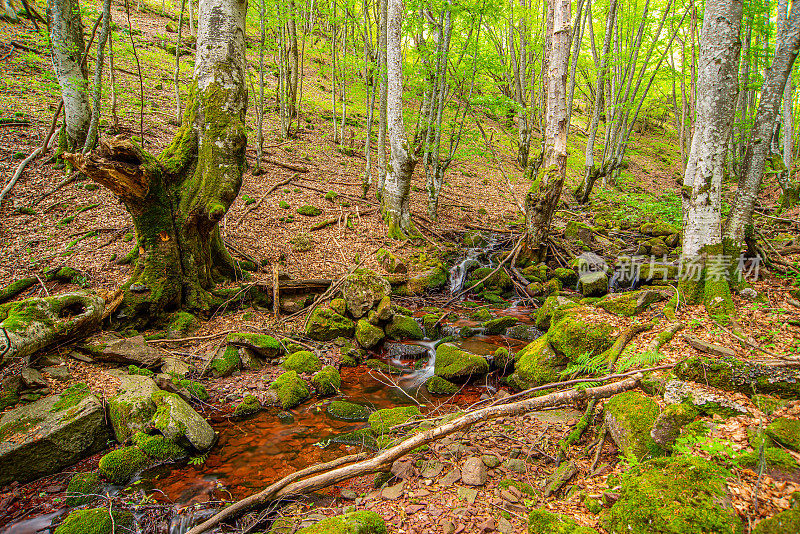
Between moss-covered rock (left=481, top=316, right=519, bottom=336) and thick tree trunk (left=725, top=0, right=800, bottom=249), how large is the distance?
3.58 meters

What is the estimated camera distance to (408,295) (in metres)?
8.98

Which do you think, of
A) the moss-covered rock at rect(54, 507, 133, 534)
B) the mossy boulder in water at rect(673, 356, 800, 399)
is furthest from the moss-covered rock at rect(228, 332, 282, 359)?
the mossy boulder in water at rect(673, 356, 800, 399)

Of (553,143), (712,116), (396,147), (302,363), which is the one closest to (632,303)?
(712,116)

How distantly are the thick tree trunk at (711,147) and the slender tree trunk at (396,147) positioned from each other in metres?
7.05

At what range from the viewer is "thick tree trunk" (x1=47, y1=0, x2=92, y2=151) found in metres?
8.33

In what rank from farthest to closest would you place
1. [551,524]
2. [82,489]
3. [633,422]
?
[82,489]
[633,422]
[551,524]

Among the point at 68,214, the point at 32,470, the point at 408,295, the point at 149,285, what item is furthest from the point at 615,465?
the point at 68,214

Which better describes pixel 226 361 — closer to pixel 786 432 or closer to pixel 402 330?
pixel 402 330

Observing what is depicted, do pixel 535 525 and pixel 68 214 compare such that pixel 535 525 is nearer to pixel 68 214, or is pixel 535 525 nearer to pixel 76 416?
pixel 76 416

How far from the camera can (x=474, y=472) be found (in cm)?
301

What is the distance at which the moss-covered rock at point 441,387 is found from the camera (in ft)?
17.8

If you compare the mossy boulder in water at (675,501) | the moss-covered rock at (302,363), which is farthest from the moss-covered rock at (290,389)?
the mossy boulder in water at (675,501)

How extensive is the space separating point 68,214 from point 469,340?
31.9ft

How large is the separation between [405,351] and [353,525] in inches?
174
